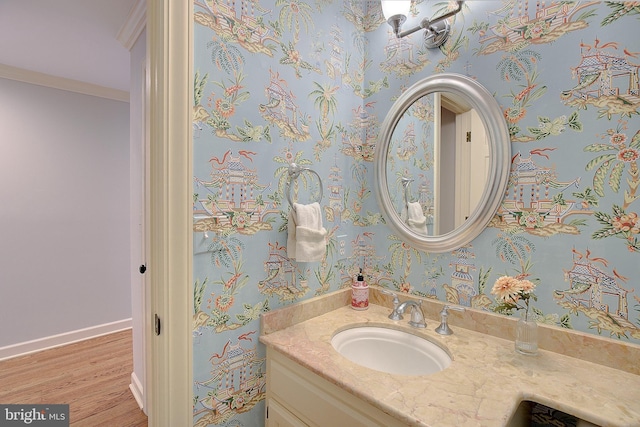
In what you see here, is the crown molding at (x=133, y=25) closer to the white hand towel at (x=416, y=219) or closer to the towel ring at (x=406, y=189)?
the towel ring at (x=406, y=189)

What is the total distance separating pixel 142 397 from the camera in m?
1.86

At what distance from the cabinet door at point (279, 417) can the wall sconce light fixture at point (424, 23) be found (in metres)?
1.57

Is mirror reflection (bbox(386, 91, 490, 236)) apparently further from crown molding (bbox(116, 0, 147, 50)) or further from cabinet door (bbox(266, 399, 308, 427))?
crown molding (bbox(116, 0, 147, 50))

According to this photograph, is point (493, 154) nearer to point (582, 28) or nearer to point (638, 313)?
point (582, 28)

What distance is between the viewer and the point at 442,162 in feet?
4.17

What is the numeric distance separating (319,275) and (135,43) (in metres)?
1.88

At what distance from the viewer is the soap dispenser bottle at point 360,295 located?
1.40m

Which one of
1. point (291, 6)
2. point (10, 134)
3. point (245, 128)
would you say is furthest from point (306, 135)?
point (10, 134)

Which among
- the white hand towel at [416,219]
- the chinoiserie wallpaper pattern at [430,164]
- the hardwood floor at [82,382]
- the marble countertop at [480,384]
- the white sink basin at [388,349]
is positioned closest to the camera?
the marble countertop at [480,384]

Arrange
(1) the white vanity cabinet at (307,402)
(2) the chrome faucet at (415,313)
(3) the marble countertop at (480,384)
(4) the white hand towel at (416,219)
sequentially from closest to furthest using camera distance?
(3) the marble countertop at (480,384), (1) the white vanity cabinet at (307,402), (2) the chrome faucet at (415,313), (4) the white hand towel at (416,219)

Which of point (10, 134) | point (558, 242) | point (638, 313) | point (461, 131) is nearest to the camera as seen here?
point (638, 313)

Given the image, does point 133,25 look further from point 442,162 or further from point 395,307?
point 395,307

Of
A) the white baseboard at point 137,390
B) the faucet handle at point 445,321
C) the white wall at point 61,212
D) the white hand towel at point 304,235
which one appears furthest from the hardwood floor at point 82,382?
the faucet handle at point 445,321

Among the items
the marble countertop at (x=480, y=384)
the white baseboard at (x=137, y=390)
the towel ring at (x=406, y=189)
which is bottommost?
the white baseboard at (x=137, y=390)
